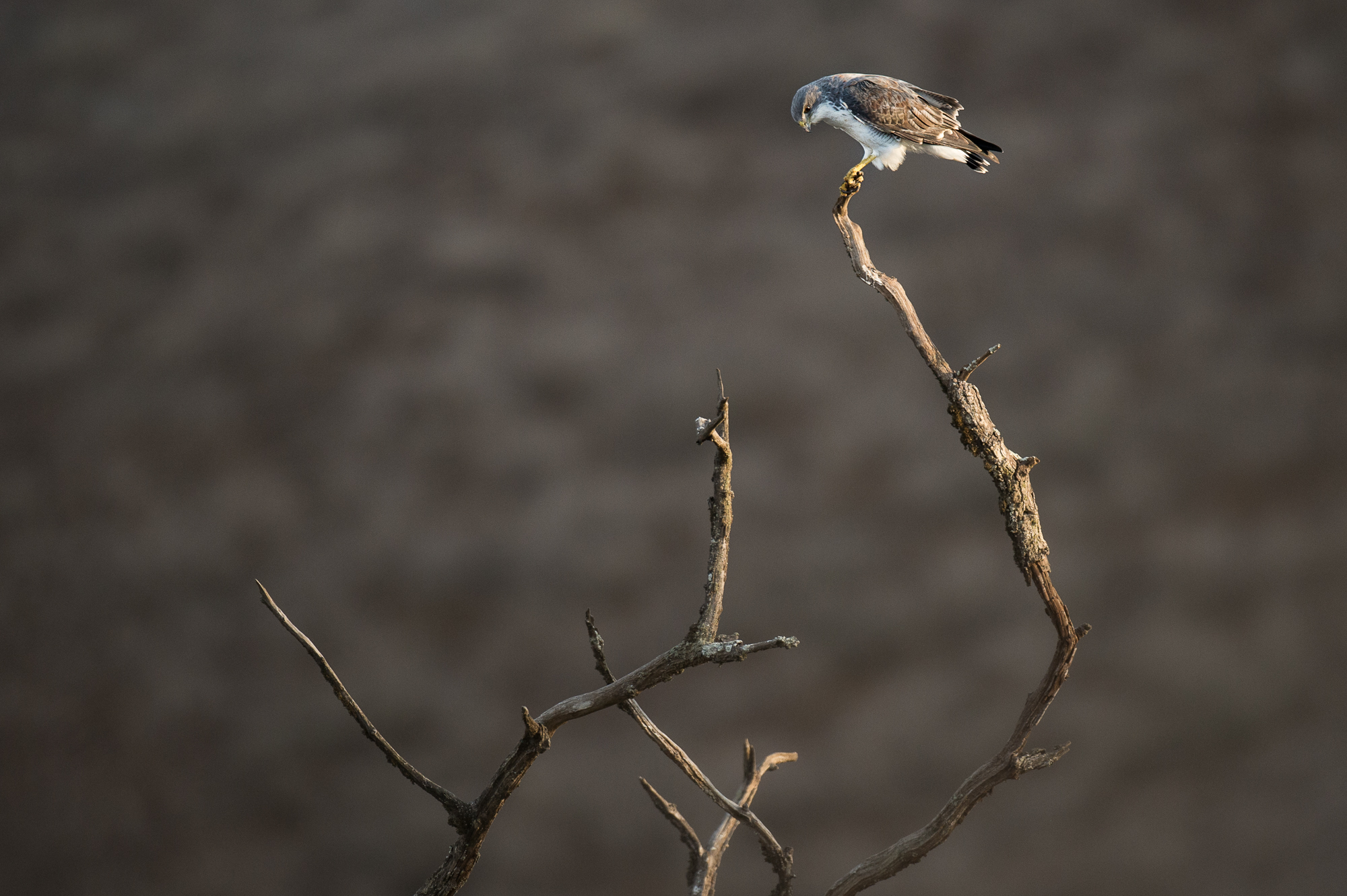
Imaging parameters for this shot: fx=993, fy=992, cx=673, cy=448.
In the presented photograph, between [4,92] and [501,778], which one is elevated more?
[4,92]

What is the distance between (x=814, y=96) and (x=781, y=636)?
92cm

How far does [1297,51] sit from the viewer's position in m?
2.96

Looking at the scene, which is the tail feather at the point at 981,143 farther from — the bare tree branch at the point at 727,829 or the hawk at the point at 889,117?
the bare tree branch at the point at 727,829

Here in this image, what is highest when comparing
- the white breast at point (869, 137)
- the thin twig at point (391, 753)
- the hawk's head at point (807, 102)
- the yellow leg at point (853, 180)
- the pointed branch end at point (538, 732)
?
the hawk's head at point (807, 102)

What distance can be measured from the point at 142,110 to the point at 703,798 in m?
2.68

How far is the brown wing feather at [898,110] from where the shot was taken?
63.4 inches

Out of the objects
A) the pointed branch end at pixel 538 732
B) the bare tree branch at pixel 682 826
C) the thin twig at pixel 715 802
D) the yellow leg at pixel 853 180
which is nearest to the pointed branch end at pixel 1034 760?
the thin twig at pixel 715 802

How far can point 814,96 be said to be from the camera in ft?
5.59

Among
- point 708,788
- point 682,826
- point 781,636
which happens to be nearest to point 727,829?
point 682,826

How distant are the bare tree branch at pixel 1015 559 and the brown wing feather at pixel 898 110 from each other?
213 millimetres

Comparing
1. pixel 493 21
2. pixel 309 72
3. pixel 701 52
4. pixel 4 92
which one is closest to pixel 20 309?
pixel 4 92

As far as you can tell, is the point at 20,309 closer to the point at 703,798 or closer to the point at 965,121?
the point at 703,798

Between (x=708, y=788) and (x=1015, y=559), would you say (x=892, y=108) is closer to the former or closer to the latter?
(x=1015, y=559)

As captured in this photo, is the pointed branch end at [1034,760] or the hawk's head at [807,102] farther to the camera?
the hawk's head at [807,102]
